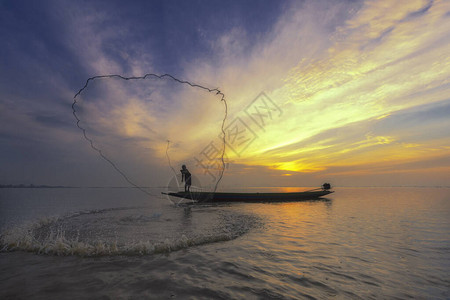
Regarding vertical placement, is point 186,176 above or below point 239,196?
above

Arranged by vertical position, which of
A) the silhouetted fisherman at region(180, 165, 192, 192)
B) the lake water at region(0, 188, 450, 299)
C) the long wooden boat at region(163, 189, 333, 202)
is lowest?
the lake water at region(0, 188, 450, 299)

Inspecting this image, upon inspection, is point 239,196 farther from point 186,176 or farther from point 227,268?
point 227,268

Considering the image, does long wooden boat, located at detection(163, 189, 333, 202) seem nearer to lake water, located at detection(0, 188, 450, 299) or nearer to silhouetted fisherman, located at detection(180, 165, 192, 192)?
silhouetted fisherman, located at detection(180, 165, 192, 192)

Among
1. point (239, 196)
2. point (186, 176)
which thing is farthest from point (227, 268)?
point (239, 196)

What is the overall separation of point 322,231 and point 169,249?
833 cm

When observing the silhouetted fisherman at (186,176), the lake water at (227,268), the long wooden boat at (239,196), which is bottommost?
the lake water at (227,268)

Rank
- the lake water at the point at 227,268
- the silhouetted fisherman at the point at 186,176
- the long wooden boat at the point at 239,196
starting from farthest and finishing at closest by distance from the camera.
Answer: the long wooden boat at the point at 239,196
the silhouetted fisherman at the point at 186,176
the lake water at the point at 227,268

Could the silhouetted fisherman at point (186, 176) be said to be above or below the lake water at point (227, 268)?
above

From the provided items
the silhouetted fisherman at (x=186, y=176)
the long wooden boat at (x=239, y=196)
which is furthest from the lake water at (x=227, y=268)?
the long wooden boat at (x=239, y=196)

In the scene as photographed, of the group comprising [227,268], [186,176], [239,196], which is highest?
[186,176]

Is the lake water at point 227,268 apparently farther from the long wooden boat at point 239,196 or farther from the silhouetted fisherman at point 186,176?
the long wooden boat at point 239,196

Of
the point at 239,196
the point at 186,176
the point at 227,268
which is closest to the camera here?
the point at 227,268

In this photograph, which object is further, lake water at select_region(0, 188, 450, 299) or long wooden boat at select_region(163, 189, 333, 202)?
long wooden boat at select_region(163, 189, 333, 202)

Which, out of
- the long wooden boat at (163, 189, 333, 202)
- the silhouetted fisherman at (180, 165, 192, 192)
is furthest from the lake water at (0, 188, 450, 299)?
the long wooden boat at (163, 189, 333, 202)
